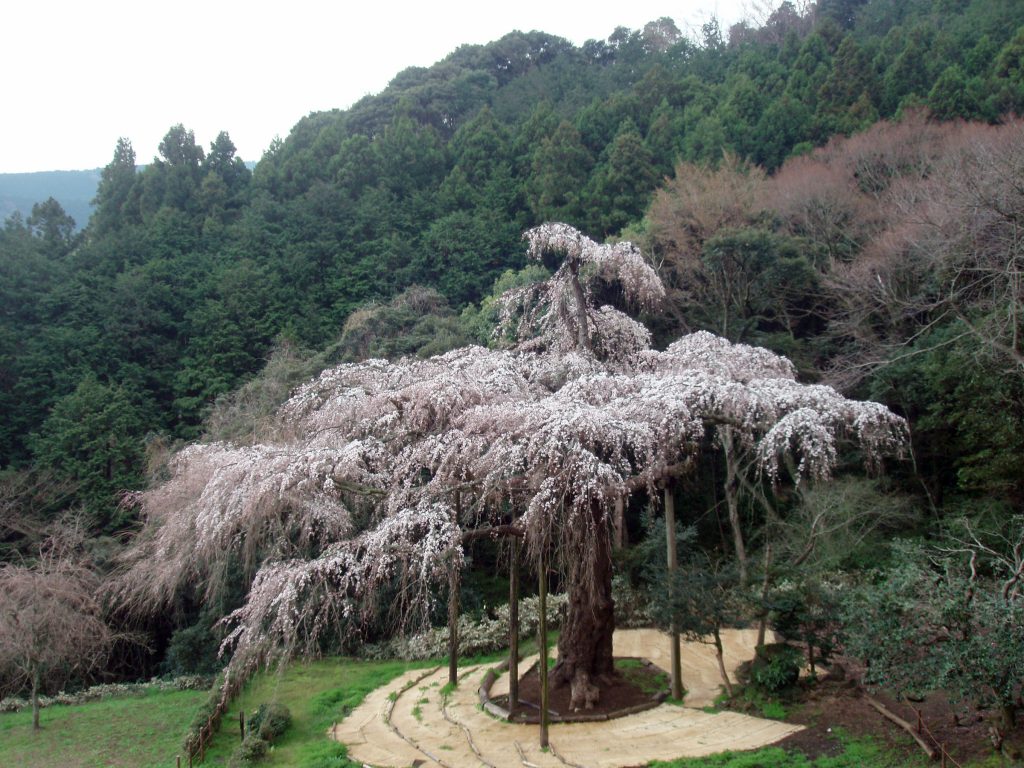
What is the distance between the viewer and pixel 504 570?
56.6 ft

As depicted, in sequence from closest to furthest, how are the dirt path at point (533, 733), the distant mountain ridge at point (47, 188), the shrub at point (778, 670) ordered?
the dirt path at point (533, 733), the shrub at point (778, 670), the distant mountain ridge at point (47, 188)

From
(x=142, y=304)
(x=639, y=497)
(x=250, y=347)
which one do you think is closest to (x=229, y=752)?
(x=639, y=497)

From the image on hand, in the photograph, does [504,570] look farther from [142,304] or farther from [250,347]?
[142,304]

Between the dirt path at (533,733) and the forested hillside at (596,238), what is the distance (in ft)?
24.3

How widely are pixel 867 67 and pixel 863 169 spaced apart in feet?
25.4

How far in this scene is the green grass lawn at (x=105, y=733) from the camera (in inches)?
436

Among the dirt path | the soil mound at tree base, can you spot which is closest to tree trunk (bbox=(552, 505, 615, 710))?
the soil mound at tree base

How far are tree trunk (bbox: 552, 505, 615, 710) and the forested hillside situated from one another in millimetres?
7543

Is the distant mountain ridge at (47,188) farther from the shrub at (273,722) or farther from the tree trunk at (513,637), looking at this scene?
the tree trunk at (513,637)

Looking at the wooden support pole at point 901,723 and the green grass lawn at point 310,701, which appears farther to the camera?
the green grass lawn at point 310,701

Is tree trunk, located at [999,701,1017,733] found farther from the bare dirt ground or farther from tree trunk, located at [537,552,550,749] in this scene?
tree trunk, located at [537,552,550,749]

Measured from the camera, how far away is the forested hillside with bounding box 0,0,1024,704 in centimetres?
1504

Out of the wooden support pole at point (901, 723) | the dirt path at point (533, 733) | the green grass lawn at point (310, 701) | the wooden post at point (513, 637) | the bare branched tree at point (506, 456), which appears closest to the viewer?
the wooden support pole at point (901, 723)

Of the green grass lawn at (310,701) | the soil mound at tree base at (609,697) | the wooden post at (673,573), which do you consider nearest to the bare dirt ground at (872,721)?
the wooden post at (673,573)
